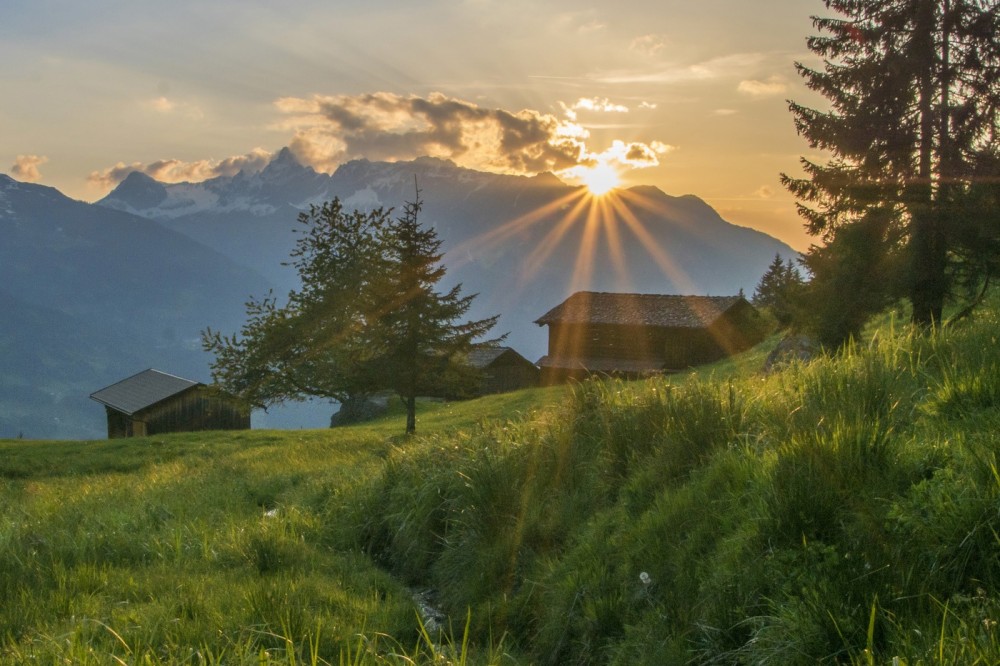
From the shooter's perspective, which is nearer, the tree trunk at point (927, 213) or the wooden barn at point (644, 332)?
the tree trunk at point (927, 213)

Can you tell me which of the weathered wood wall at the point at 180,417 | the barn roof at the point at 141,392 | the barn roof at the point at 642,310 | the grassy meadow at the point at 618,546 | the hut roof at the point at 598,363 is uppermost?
the barn roof at the point at 642,310

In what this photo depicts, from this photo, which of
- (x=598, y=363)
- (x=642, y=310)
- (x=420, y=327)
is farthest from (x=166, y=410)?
(x=642, y=310)

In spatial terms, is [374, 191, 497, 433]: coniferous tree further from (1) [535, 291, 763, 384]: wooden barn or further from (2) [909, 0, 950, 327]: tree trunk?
(1) [535, 291, 763, 384]: wooden barn

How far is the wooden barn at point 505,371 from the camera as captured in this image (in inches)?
2657

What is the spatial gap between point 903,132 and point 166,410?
53006 millimetres

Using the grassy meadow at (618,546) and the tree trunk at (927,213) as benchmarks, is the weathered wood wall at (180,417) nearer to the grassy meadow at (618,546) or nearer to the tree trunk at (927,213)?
the tree trunk at (927,213)

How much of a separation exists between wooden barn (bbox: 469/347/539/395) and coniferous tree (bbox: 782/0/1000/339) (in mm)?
43788

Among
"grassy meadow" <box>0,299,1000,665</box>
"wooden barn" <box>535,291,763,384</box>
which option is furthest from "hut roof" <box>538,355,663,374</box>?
"grassy meadow" <box>0,299,1000,665</box>

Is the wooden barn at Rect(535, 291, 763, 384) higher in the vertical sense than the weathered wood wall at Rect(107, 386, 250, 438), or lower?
higher

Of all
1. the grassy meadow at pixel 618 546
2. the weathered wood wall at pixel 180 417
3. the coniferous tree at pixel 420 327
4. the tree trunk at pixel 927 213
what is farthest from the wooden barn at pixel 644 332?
the grassy meadow at pixel 618 546

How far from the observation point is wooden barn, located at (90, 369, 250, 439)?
5538 cm

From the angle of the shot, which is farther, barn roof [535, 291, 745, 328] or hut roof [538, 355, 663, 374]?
barn roof [535, 291, 745, 328]

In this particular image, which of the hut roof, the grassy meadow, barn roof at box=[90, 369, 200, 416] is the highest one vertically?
the grassy meadow

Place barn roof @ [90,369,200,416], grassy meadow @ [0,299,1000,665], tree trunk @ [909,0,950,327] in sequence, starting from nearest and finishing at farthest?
grassy meadow @ [0,299,1000,665], tree trunk @ [909,0,950,327], barn roof @ [90,369,200,416]
